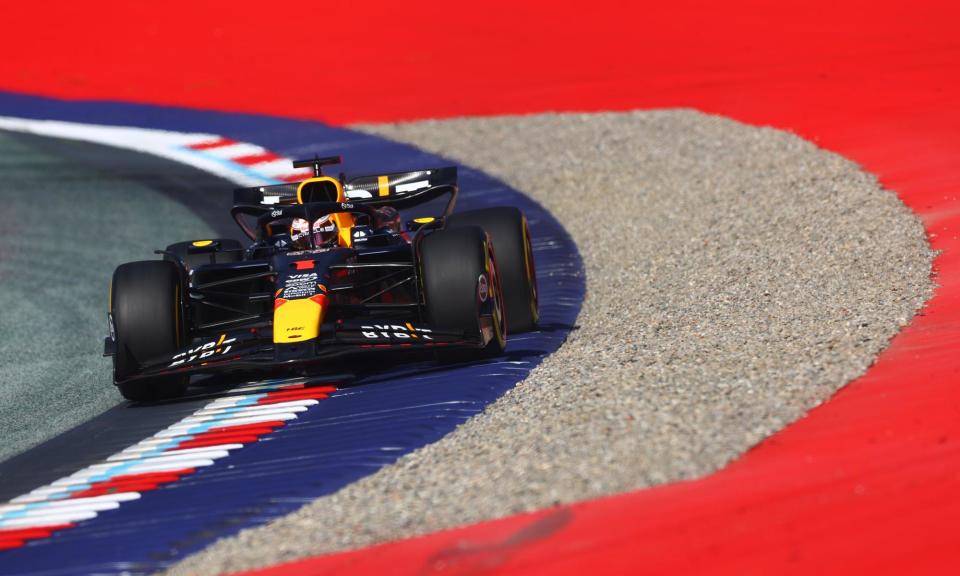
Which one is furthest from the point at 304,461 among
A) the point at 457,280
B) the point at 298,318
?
the point at 457,280

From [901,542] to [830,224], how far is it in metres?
7.75

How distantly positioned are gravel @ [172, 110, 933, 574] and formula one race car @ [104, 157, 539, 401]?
2.17 feet

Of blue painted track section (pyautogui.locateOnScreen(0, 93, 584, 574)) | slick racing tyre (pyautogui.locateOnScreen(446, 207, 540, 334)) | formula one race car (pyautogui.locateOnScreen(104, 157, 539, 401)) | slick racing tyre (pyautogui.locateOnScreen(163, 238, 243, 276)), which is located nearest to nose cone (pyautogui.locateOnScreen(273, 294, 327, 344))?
formula one race car (pyautogui.locateOnScreen(104, 157, 539, 401))

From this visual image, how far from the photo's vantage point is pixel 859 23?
20906 millimetres

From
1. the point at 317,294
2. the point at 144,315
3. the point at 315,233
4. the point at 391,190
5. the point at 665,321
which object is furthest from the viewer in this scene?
the point at 391,190

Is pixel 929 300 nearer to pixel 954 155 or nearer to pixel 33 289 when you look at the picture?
pixel 954 155

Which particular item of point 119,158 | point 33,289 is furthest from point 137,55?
point 33,289

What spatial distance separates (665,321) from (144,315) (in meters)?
3.54

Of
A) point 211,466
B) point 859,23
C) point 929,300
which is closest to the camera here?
point 211,466

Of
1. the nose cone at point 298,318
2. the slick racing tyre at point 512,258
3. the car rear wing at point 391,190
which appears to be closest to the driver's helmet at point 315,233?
the car rear wing at point 391,190

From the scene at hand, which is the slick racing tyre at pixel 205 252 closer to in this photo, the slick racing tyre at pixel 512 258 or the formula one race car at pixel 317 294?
the formula one race car at pixel 317 294

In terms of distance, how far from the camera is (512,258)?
403 inches

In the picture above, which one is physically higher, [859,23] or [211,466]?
[859,23]

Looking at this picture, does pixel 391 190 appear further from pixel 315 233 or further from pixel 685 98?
pixel 685 98
